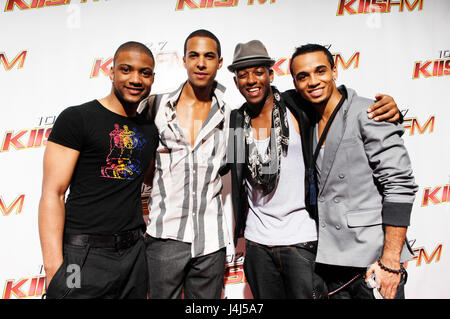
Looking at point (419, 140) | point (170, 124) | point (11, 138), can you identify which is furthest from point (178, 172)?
point (419, 140)

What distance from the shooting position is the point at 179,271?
1561mm

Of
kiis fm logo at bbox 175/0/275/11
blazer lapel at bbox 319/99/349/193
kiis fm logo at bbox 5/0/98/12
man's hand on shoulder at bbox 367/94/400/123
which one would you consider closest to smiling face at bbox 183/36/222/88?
kiis fm logo at bbox 175/0/275/11

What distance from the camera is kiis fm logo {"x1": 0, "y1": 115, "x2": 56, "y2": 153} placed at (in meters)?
2.14

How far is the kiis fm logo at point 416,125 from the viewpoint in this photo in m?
2.40

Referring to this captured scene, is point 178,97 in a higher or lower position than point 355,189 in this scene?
higher

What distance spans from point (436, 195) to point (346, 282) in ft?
5.80

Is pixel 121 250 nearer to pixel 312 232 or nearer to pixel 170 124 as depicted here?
pixel 170 124

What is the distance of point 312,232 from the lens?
1519mm

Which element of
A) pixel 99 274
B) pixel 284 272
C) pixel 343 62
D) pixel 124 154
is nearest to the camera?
pixel 99 274

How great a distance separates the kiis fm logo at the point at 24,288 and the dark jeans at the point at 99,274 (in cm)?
135

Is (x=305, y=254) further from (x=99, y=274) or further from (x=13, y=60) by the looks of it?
(x=13, y=60)

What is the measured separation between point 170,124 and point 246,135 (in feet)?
1.70

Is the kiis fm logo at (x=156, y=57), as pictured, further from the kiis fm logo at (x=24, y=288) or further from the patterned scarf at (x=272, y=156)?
the kiis fm logo at (x=24, y=288)

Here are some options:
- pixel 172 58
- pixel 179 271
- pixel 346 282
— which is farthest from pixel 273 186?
pixel 172 58
